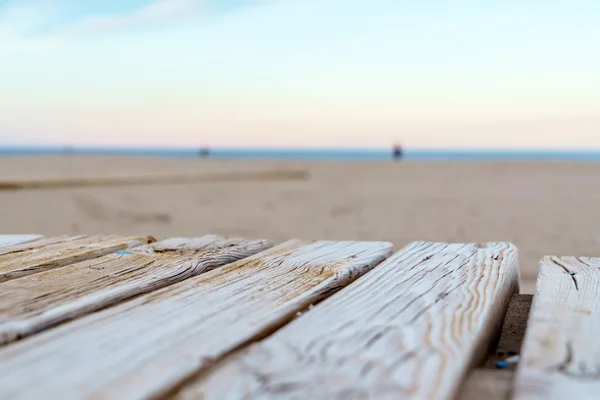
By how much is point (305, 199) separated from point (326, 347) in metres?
8.67

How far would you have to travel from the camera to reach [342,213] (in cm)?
773

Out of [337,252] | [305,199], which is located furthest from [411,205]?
[337,252]

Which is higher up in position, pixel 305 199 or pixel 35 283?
pixel 35 283

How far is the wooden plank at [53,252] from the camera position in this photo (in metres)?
1.46

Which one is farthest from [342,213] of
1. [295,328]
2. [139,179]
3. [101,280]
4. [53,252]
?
[295,328]

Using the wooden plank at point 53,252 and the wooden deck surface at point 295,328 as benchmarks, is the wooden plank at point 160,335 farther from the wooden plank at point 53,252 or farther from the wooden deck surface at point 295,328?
the wooden plank at point 53,252

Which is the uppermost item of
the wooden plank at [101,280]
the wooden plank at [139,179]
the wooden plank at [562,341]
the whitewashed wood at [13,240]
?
the wooden plank at [562,341]

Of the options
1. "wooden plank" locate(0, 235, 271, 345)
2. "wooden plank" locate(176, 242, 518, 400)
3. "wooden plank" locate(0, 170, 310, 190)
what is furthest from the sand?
"wooden plank" locate(176, 242, 518, 400)

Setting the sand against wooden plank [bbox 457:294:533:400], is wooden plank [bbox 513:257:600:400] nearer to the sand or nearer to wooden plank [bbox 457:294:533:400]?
wooden plank [bbox 457:294:533:400]

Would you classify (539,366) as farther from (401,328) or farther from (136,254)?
(136,254)

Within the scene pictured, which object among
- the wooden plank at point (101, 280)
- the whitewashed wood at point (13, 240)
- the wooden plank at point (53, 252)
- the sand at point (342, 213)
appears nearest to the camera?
the wooden plank at point (101, 280)

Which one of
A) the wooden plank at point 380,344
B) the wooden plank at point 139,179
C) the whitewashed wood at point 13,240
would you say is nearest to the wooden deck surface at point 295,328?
the wooden plank at point 380,344

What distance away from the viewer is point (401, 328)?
0.95 meters

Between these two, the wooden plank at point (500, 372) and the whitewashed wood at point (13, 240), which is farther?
the whitewashed wood at point (13, 240)
